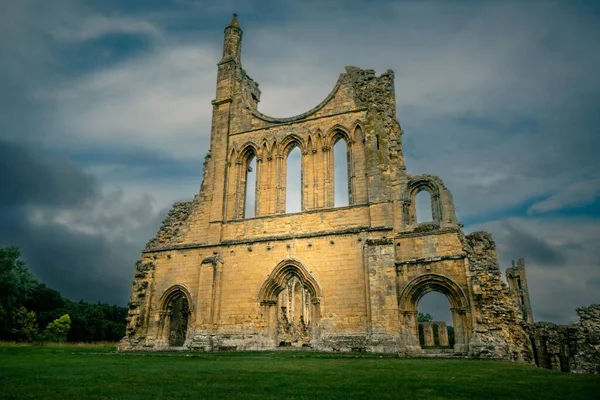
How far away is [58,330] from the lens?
125ft

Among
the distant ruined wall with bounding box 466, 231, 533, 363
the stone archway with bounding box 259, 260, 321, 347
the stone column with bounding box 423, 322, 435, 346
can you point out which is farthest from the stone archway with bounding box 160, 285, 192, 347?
the stone column with bounding box 423, 322, 435, 346

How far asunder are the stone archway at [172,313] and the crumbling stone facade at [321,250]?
0.18ft

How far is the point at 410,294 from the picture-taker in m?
16.1

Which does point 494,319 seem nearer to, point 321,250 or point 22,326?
point 321,250

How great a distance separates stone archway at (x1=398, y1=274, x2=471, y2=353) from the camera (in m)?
15.2

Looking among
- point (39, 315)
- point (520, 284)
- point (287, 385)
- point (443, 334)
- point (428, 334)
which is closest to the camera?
point (287, 385)

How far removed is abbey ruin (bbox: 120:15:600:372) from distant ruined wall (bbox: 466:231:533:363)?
39mm

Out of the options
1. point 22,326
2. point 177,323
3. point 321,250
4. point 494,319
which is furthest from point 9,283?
point 494,319

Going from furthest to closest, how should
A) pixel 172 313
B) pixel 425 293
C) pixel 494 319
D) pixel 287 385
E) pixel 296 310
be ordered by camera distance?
pixel 296 310 < pixel 172 313 < pixel 425 293 < pixel 494 319 < pixel 287 385

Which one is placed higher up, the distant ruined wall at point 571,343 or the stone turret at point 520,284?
the stone turret at point 520,284

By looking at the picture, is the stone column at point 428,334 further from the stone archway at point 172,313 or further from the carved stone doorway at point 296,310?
the stone archway at point 172,313

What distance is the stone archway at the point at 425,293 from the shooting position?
1523cm

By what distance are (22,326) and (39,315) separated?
8.83 m

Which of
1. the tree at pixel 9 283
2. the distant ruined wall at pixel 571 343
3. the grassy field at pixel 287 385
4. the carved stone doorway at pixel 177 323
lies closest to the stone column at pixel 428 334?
the distant ruined wall at pixel 571 343
